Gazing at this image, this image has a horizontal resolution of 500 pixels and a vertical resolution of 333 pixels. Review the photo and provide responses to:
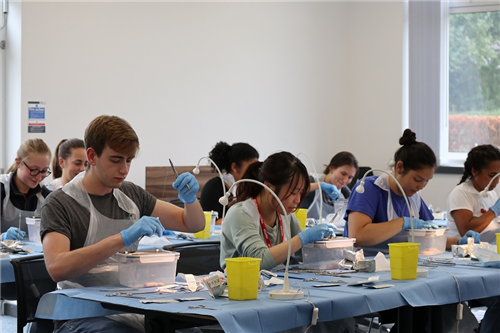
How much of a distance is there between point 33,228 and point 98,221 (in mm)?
1279

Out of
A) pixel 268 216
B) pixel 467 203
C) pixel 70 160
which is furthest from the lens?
pixel 70 160

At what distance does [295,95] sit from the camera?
6578 millimetres

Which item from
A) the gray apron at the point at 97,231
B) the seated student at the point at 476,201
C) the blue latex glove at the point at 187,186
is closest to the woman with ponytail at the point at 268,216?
the blue latex glove at the point at 187,186

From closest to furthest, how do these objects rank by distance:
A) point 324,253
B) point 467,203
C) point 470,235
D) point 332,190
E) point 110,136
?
point 110,136
point 324,253
point 470,235
point 467,203
point 332,190

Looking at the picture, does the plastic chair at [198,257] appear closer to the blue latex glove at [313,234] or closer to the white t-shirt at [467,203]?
the blue latex glove at [313,234]

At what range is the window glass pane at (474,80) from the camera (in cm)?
628

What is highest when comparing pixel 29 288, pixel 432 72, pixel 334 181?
pixel 432 72

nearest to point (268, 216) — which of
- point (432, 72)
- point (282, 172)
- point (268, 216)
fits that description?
point (268, 216)

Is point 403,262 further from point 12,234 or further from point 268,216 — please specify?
point 12,234

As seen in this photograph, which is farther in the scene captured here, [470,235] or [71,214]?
[470,235]

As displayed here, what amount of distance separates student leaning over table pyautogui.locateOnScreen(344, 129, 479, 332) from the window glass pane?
12.0ft

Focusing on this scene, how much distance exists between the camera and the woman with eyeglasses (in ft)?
11.2

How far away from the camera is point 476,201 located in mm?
3279

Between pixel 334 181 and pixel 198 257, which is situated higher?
pixel 334 181
